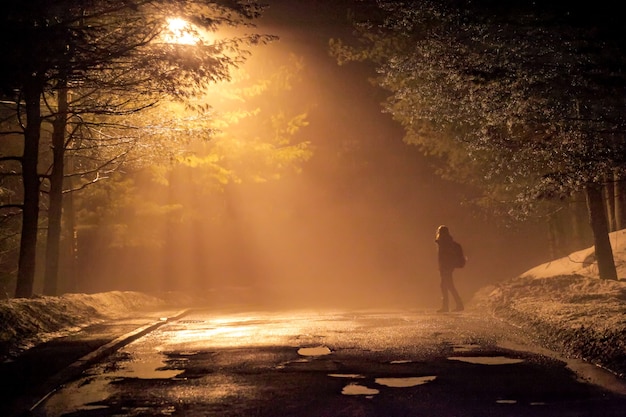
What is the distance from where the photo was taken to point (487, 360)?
30.3 ft

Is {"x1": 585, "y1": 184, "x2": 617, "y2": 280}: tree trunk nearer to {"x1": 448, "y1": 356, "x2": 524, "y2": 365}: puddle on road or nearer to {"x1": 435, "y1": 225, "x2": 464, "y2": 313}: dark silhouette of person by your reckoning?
{"x1": 435, "y1": 225, "x2": 464, "y2": 313}: dark silhouette of person

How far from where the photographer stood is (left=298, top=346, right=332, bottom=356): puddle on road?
10062 mm

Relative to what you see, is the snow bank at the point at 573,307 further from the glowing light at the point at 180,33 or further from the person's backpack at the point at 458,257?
the glowing light at the point at 180,33

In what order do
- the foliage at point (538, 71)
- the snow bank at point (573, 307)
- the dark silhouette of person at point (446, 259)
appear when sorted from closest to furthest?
the snow bank at point (573, 307), the foliage at point (538, 71), the dark silhouette of person at point (446, 259)

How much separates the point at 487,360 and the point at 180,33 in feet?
Result: 26.4

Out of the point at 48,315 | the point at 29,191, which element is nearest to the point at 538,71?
the point at 48,315

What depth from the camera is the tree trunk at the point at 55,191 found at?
18703mm

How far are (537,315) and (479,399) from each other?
21.2ft

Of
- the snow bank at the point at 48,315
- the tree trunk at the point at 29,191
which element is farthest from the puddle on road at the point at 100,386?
the tree trunk at the point at 29,191

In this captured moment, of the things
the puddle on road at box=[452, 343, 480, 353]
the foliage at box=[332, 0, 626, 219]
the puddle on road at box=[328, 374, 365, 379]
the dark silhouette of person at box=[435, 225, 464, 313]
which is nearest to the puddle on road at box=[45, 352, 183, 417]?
the puddle on road at box=[328, 374, 365, 379]

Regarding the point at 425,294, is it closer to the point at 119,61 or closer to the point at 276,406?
the point at 119,61

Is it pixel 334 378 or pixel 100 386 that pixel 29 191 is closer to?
pixel 100 386

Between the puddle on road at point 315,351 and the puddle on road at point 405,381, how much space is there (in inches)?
84.5

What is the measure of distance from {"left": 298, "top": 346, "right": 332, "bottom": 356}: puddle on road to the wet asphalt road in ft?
0.04
